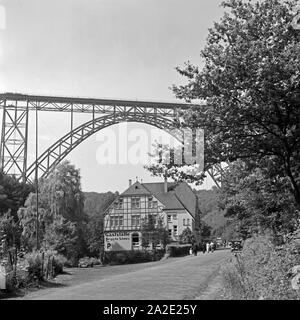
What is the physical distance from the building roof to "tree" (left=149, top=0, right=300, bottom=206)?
57.1 metres

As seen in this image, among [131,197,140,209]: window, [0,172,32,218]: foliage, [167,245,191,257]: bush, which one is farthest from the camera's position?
[131,197,140,209]: window

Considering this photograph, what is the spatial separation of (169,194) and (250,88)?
213 ft

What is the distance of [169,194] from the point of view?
2968 inches

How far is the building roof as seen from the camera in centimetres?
7050

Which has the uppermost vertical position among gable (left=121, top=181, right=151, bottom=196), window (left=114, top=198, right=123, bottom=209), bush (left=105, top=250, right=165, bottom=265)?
gable (left=121, top=181, right=151, bottom=196)

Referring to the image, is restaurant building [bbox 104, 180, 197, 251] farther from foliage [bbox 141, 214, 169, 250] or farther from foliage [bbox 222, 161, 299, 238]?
foliage [bbox 222, 161, 299, 238]

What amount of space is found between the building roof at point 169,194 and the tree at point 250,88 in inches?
2248

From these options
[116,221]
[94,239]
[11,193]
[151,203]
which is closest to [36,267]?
[94,239]

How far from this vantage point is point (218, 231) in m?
75.0

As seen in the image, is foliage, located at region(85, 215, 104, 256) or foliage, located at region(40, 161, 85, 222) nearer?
foliage, located at region(40, 161, 85, 222)

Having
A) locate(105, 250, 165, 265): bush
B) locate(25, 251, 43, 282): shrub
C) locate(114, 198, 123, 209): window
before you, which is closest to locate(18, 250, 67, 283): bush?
locate(25, 251, 43, 282): shrub

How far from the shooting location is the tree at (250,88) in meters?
10.5

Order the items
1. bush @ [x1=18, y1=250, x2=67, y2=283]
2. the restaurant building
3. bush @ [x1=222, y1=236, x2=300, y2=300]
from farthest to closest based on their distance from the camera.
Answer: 1. the restaurant building
2. bush @ [x1=18, y1=250, x2=67, y2=283]
3. bush @ [x1=222, y1=236, x2=300, y2=300]
